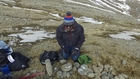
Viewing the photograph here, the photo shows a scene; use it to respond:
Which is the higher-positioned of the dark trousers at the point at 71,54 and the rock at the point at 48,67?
the dark trousers at the point at 71,54

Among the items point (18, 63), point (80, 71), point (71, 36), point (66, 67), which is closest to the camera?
point (18, 63)

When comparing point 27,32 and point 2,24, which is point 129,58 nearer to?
point 27,32

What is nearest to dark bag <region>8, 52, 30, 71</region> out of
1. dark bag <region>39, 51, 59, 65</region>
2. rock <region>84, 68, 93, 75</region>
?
dark bag <region>39, 51, 59, 65</region>

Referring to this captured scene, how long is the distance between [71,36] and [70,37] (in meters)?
0.07

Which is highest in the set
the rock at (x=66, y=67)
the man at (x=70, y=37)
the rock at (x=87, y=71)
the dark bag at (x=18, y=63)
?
the man at (x=70, y=37)

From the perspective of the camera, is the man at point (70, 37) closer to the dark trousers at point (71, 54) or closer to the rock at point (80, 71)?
the dark trousers at point (71, 54)

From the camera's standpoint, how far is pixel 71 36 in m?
8.23

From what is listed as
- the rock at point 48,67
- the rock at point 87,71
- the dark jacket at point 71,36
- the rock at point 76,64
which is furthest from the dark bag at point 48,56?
the rock at point 87,71

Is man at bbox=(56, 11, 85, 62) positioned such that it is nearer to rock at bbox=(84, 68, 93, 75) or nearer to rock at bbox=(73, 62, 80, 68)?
rock at bbox=(73, 62, 80, 68)

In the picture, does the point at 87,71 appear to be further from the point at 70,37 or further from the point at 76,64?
the point at 70,37

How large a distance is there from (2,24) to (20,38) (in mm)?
4694

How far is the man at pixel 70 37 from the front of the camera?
7.91 meters

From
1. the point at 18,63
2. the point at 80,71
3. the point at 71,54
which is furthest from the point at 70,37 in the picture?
the point at 18,63

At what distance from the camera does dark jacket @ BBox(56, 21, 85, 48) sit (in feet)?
26.5
